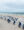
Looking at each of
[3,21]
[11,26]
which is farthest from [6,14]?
[11,26]

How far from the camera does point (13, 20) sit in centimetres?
116

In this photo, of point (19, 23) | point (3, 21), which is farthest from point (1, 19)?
point (19, 23)

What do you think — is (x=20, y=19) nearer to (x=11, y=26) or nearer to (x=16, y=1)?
(x=11, y=26)

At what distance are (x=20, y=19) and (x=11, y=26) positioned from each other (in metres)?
0.29

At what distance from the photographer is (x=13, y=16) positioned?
1.13m

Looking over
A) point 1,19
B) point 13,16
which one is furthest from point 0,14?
point 13,16

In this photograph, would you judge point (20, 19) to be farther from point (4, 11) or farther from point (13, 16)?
point (4, 11)

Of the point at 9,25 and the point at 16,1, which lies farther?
the point at 9,25

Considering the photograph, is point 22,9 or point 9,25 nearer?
point 22,9

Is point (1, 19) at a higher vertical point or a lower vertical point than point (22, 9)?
lower

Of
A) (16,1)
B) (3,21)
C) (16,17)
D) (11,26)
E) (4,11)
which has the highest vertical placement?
(16,1)

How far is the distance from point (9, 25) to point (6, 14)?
29 centimetres

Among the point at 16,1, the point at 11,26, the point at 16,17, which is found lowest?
the point at 11,26

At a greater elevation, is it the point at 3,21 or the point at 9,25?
the point at 3,21
